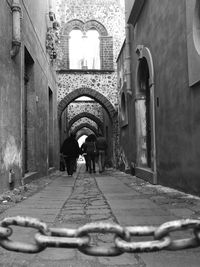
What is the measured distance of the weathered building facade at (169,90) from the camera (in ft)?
16.1

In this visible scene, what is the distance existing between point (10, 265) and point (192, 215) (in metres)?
1.96

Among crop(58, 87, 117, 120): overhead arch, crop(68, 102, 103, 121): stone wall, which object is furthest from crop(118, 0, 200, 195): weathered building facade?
crop(68, 102, 103, 121): stone wall

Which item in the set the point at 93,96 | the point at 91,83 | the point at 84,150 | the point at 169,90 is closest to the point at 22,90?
the point at 169,90

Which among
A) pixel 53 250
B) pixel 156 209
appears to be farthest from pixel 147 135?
pixel 53 250

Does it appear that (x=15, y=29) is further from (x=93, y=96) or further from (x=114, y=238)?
(x=93, y=96)

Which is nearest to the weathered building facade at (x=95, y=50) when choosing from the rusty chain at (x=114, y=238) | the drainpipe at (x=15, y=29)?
the drainpipe at (x=15, y=29)

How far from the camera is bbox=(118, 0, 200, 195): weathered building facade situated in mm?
4918

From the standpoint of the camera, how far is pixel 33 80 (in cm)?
901

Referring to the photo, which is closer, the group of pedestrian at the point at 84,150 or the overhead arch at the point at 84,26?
the group of pedestrian at the point at 84,150

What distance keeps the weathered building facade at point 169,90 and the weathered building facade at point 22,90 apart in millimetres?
2474

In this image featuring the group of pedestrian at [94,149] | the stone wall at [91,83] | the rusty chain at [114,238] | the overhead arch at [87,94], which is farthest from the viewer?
the stone wall at [91,83]

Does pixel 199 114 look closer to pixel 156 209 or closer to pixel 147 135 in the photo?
pixel 156 209

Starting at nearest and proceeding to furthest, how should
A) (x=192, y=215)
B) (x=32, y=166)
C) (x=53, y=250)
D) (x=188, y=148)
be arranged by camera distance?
(x=53, y=250), (x=192, y=215), (x=188, y=148), (x=32, y=166)

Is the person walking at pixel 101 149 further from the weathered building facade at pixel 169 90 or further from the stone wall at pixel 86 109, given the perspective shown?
the stone wall at pixel 86 109
